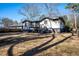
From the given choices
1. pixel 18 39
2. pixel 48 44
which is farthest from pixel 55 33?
pixel 18 39

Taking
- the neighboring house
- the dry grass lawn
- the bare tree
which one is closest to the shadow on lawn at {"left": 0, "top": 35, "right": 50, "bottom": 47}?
the dry grass lawn

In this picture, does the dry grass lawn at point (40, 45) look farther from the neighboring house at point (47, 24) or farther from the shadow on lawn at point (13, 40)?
the neighboring house at point (47, 24)

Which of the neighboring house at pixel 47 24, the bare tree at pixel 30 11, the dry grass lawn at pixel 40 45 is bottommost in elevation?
the dry grass lawn at pixel 40 45

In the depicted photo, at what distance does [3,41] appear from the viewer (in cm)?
591

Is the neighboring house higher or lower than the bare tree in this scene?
lower

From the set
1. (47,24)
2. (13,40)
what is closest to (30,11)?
(47,24)

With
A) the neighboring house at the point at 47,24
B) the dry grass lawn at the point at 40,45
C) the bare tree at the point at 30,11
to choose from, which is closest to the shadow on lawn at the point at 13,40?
the dry grass lawn at the point at 40,45

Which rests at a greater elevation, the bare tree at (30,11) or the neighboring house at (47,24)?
the bare tree at (30,11)

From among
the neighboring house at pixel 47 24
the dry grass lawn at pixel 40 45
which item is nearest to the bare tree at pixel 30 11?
the neighboring house at pixel 47 24

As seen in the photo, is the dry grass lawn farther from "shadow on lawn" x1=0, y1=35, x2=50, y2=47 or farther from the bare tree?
the bare tree

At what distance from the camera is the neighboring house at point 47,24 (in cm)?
594

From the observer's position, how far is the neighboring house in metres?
5.94

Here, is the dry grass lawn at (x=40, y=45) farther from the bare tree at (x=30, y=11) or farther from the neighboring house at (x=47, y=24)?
the bare tree at (x=30, y=11)

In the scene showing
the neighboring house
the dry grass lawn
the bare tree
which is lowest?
the dry grass lawn
